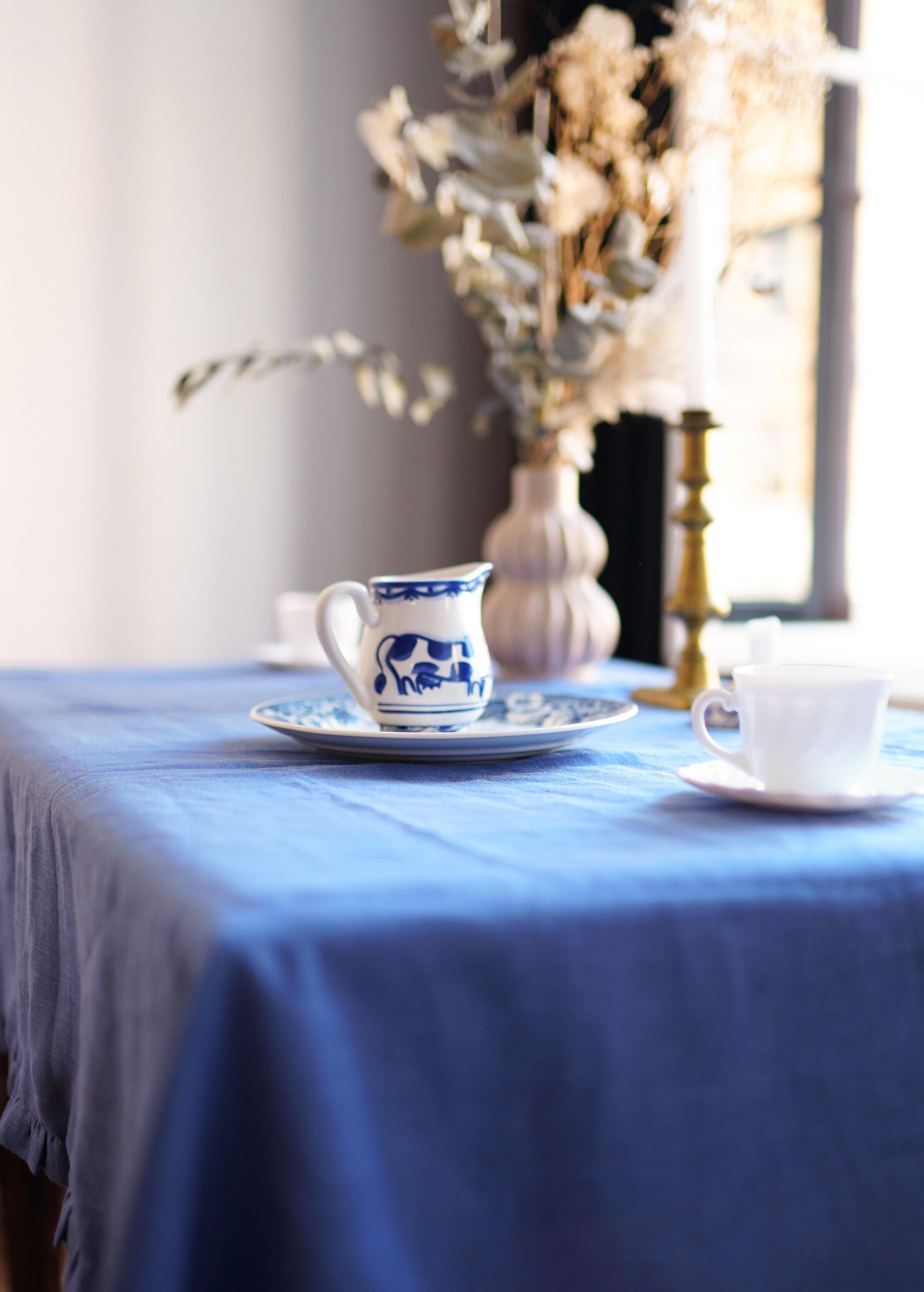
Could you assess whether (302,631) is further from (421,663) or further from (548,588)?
(421,663)

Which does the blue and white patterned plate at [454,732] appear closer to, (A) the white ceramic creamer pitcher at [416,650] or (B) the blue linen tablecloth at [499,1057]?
(A) the white ceramic creamer pitcher at [416,650]

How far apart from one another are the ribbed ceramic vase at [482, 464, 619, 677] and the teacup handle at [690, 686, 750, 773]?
1.95 ft

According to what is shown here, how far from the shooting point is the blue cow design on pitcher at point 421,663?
812 millimetres

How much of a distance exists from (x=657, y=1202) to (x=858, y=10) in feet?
7.58

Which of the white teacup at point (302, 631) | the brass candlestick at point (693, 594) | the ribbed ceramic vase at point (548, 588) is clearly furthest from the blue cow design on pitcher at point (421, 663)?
the white teacup at point (302, 631)

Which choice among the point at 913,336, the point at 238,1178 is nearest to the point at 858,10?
the point at 913,336

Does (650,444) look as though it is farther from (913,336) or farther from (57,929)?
(57,929)

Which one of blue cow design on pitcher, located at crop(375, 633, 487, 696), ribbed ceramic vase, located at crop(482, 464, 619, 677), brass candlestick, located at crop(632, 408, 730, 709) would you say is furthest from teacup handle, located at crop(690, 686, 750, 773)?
ribbed ceramic vase, located at crop(482, 464, 619, 677)

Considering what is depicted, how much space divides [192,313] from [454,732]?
2035mm

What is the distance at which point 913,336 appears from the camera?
2293mm

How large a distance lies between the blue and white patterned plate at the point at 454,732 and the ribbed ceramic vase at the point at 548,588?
35 centimetres

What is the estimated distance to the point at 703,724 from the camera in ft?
2.25

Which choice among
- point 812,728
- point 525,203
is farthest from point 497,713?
point 525,203

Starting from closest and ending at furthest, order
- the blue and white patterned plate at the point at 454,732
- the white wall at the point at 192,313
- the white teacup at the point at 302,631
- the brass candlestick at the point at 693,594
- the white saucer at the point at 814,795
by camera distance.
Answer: the white saucer at the point at 814,795
the blue and white patterned plate at the point at 454,732
the brass candlestick at the point at 693,594
the white teacup at the point at 302,631
the white wall at the point at 192,313
